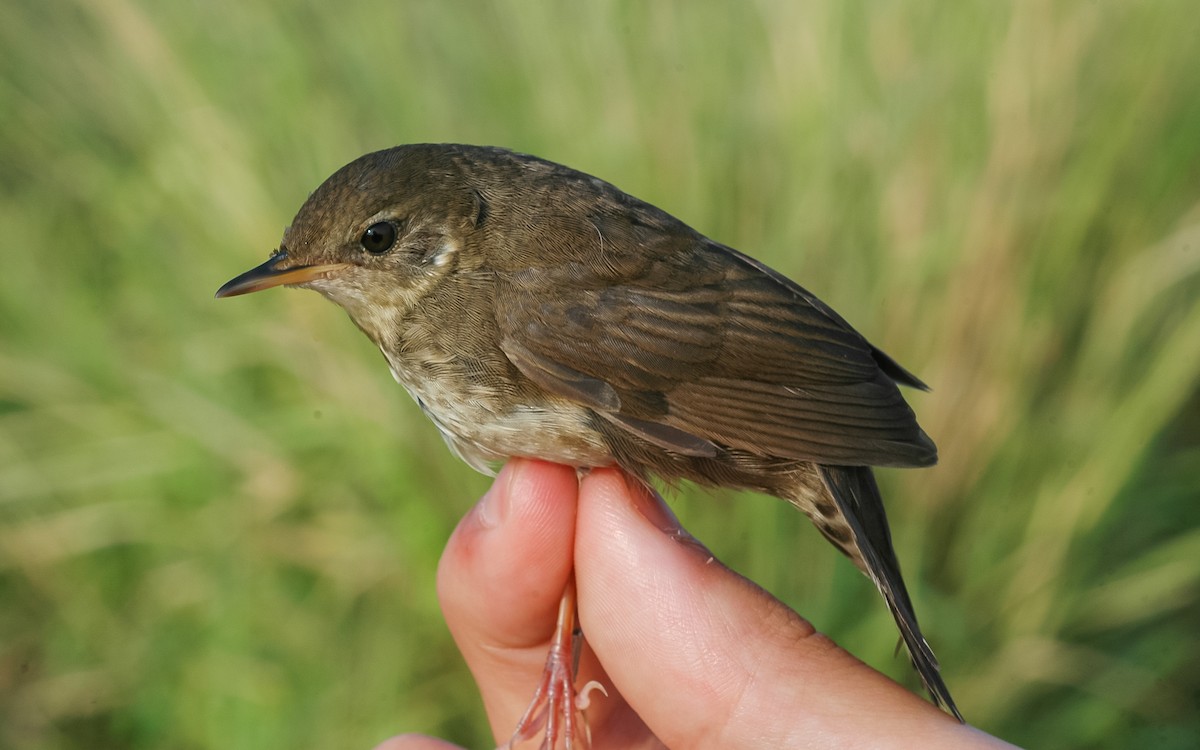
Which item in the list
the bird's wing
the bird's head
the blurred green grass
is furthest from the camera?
the blurred green grass

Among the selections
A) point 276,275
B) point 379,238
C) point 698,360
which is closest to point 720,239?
point 698,360

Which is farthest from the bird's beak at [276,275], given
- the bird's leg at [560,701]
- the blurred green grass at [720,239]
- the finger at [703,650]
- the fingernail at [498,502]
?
the blurred green grass at [720,239]

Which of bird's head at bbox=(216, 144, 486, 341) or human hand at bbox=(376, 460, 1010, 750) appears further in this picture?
bird's head at bbox=(216, 144, 486, 341)

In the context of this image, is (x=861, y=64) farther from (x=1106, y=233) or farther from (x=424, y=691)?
(x=424, y=691)

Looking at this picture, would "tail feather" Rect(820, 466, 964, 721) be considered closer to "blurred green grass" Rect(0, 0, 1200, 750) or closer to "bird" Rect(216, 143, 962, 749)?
"bird" Rect(216, 143, 962, 749)

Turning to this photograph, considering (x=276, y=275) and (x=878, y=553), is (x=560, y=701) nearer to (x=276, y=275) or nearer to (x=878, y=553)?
(x=878, y=553)

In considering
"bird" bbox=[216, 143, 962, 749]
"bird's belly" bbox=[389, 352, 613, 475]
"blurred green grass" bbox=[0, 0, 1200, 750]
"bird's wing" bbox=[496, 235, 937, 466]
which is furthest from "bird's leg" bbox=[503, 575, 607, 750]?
"blurred green grass" bbox=[0, 0, 1200, 750]

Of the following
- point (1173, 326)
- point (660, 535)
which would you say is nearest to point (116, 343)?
point (660, 535)
